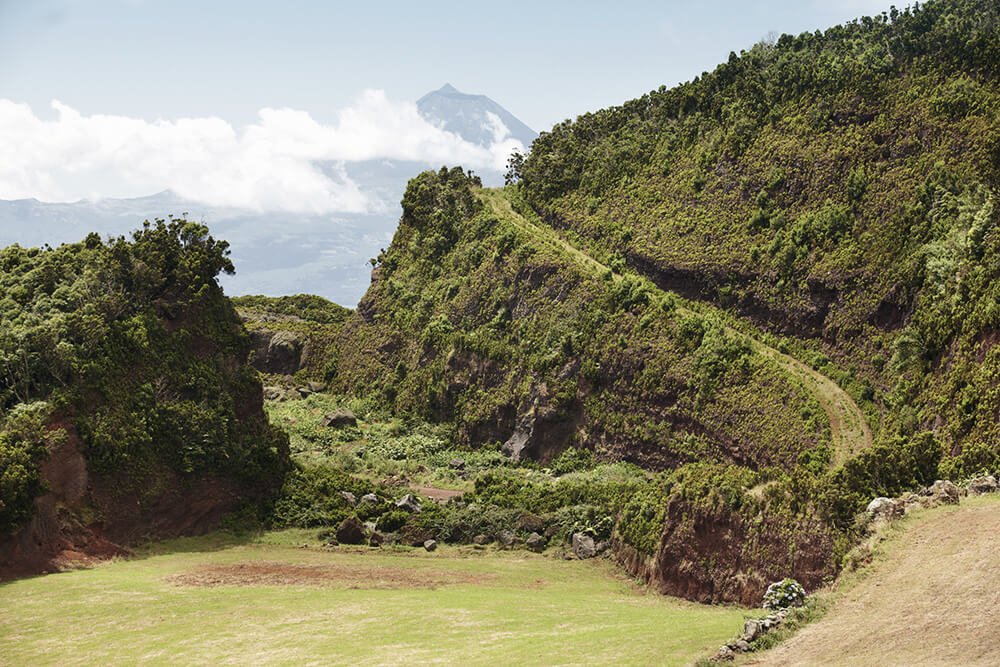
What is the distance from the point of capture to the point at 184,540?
4344cm

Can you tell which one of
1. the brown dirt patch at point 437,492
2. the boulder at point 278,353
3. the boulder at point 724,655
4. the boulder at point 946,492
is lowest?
the brown dirt patch at point 437,492

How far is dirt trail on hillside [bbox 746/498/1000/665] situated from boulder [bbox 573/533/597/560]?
785 inches

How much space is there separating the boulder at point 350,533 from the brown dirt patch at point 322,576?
18.6 feet

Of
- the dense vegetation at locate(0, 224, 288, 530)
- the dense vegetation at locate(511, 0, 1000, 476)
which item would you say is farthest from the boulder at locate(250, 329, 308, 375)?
the dense vegetation at locate(0, 224, 288, 530)

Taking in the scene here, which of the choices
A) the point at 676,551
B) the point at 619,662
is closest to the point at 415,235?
the point at 676,551

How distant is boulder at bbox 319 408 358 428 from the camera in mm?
74625

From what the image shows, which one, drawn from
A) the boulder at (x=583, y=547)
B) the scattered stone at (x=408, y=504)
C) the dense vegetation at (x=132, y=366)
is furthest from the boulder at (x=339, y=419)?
the boulder at (x=583, y=547)

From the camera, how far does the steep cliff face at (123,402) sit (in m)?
37.5

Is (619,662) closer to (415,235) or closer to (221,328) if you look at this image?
(221,328)

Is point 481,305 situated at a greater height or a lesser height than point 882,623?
greater

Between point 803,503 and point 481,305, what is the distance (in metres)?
52.9

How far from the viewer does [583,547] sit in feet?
135

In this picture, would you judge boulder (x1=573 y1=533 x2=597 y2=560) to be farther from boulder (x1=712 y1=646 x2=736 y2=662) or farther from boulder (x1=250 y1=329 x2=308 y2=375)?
boulder (x1=250 y1=329 x2=308 y2=375)

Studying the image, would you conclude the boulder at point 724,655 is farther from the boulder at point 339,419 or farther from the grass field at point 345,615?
the boulder at point 339,419
